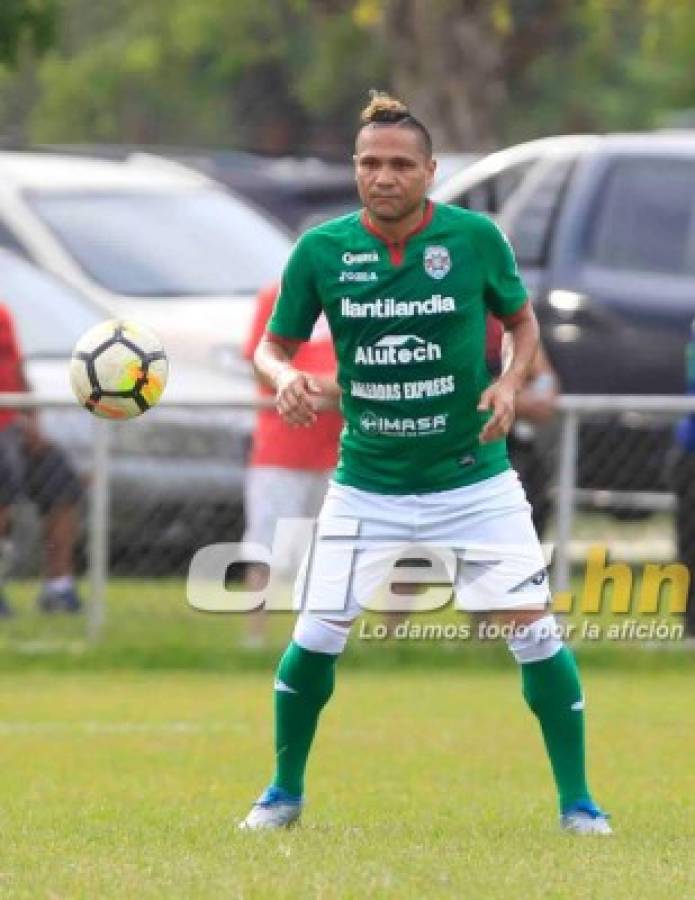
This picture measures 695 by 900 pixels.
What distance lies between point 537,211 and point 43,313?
3.07 m

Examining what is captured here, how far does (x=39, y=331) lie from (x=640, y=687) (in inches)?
181

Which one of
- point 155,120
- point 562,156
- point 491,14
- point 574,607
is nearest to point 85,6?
point 155,120

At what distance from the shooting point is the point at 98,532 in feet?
48.9

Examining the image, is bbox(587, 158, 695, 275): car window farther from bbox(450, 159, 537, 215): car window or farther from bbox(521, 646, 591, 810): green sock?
bbox(521, 646, 591, 810): green sock

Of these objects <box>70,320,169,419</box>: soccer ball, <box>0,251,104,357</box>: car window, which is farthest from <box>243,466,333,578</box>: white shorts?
<box>70,320,169,419</box>: soccer ball

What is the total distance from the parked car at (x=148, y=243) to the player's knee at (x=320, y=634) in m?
8.71

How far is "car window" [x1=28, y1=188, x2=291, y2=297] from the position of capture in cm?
1820

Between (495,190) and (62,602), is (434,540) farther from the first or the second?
(495,190)

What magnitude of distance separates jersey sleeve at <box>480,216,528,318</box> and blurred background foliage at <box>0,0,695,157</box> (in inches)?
968

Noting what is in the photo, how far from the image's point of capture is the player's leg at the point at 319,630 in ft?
28.3

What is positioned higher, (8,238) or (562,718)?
(562,718)

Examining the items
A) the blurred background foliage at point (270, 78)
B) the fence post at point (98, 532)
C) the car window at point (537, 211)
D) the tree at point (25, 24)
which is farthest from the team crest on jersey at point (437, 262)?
the blurred background foliage at point (270, 78)

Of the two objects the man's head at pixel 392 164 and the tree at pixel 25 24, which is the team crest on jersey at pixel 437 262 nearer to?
the man's head at pixel 392 164

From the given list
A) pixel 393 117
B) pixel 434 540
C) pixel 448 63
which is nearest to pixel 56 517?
pixel 434 540
